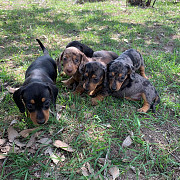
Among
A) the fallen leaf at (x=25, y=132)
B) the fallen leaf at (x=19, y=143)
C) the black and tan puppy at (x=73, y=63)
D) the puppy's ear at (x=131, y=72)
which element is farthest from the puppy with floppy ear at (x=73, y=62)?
the fallen leaf at (x=19, y=143)

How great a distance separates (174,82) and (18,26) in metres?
6.68

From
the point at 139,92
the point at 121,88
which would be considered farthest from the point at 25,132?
the point at 139,92

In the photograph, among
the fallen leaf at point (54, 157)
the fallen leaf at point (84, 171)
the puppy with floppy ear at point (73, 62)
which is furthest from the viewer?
the puppy with floppy ear at point (73, 62)

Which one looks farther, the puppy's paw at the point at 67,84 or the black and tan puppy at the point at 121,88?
the puppy's paw at the point at 67,84

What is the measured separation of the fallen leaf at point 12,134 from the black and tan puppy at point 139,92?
224 cm

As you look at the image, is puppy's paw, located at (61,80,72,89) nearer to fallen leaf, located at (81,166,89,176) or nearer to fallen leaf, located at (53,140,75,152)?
fallen leaf, located at (53,140,75,152)

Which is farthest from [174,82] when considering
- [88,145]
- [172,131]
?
[88,145]

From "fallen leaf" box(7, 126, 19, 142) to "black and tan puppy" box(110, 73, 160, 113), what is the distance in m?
2.24

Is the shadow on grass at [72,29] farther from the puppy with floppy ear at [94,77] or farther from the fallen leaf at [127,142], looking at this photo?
the fallen leaf at [127,142]

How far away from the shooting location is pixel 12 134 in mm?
3004

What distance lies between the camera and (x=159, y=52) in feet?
20.3

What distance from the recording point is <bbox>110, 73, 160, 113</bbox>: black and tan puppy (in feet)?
12.6

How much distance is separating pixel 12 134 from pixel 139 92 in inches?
110

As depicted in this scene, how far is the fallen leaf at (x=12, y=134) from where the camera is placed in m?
2.94
